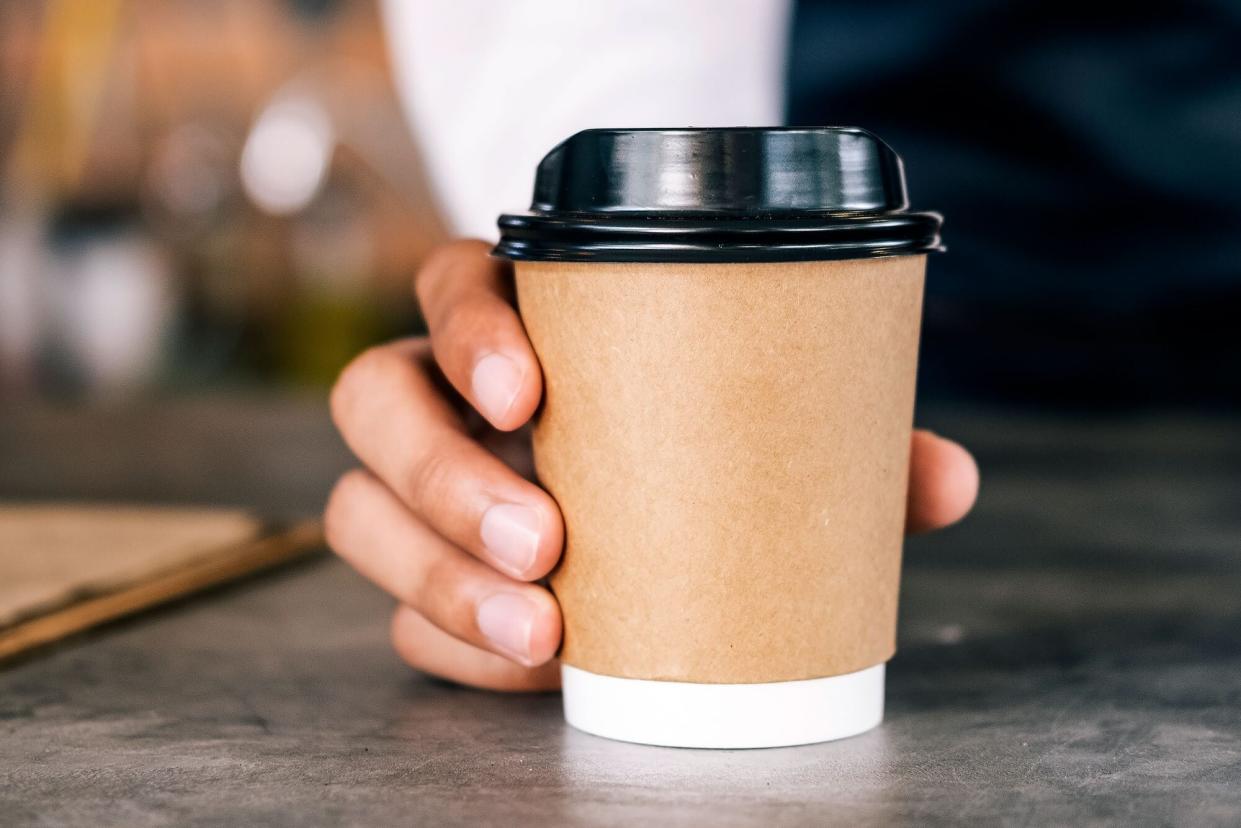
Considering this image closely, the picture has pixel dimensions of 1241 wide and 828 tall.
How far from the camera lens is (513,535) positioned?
29.0 inches

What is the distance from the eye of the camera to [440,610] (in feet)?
2.69

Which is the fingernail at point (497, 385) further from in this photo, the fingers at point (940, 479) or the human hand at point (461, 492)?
the fingers at point (940, 479)

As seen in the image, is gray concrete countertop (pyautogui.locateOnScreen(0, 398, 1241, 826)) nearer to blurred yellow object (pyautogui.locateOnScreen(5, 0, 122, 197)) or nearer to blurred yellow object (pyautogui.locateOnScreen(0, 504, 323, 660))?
blurred yellow object (pyautogui.locateOnScreen(0, 504, 323, 660))

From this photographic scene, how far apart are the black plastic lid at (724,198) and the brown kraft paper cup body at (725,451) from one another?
0.01 meters

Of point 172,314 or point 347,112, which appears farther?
point 347,112

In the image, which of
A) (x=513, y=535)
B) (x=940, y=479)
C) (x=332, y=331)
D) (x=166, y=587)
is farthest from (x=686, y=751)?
(x=332, y=331)

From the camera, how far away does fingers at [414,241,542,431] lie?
2.36 feet

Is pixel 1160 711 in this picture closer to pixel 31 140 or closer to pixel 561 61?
pixel 561 61

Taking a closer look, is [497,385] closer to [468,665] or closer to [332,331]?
[468,665]

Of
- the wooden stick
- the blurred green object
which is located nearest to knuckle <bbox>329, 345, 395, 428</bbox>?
the wooden stick

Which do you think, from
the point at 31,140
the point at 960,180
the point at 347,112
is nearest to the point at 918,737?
the point at 960,180

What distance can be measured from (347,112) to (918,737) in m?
3.64

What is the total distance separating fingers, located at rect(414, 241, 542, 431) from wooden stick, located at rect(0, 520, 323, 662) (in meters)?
0.35

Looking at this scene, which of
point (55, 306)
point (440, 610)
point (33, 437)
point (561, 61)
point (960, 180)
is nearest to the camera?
point (440, 610)
